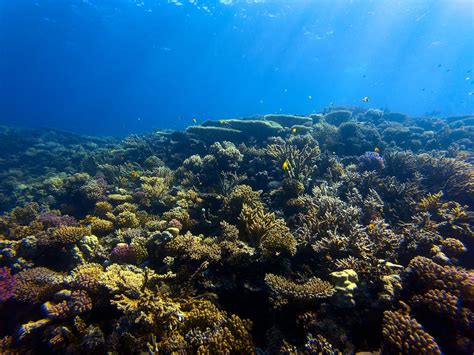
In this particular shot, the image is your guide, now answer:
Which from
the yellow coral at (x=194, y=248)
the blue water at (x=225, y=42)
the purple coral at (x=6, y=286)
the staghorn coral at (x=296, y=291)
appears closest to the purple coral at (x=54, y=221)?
the purple coral at (x=6, y=286)

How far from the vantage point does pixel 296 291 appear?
338cm

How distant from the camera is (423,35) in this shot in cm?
4919

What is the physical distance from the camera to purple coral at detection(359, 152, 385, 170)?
9.10m

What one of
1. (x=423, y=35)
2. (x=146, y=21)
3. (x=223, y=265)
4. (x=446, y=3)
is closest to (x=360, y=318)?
(x=223, y=265)

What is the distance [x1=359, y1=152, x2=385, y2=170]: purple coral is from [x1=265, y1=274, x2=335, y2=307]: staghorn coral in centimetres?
709

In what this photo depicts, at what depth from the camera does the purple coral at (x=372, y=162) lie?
910cm

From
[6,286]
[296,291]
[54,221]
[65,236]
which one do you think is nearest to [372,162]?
[296,291]

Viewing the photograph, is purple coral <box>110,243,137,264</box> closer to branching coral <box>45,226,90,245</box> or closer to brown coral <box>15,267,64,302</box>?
brown coral <box>15,267,64,302</box>

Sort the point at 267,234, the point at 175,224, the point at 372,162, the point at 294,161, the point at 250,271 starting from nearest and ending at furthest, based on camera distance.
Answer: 1. the point at 250,271
2. the point at 267,234
3. the point at 175,224
4. the point at 294,161
5. the point at 372,162

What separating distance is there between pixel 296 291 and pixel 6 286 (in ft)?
15.5

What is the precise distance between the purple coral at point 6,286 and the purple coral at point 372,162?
10.3 m

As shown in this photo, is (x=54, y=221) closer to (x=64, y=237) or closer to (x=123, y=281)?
(x=64, y=237)

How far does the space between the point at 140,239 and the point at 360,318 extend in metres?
4.00

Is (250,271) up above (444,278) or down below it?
below
